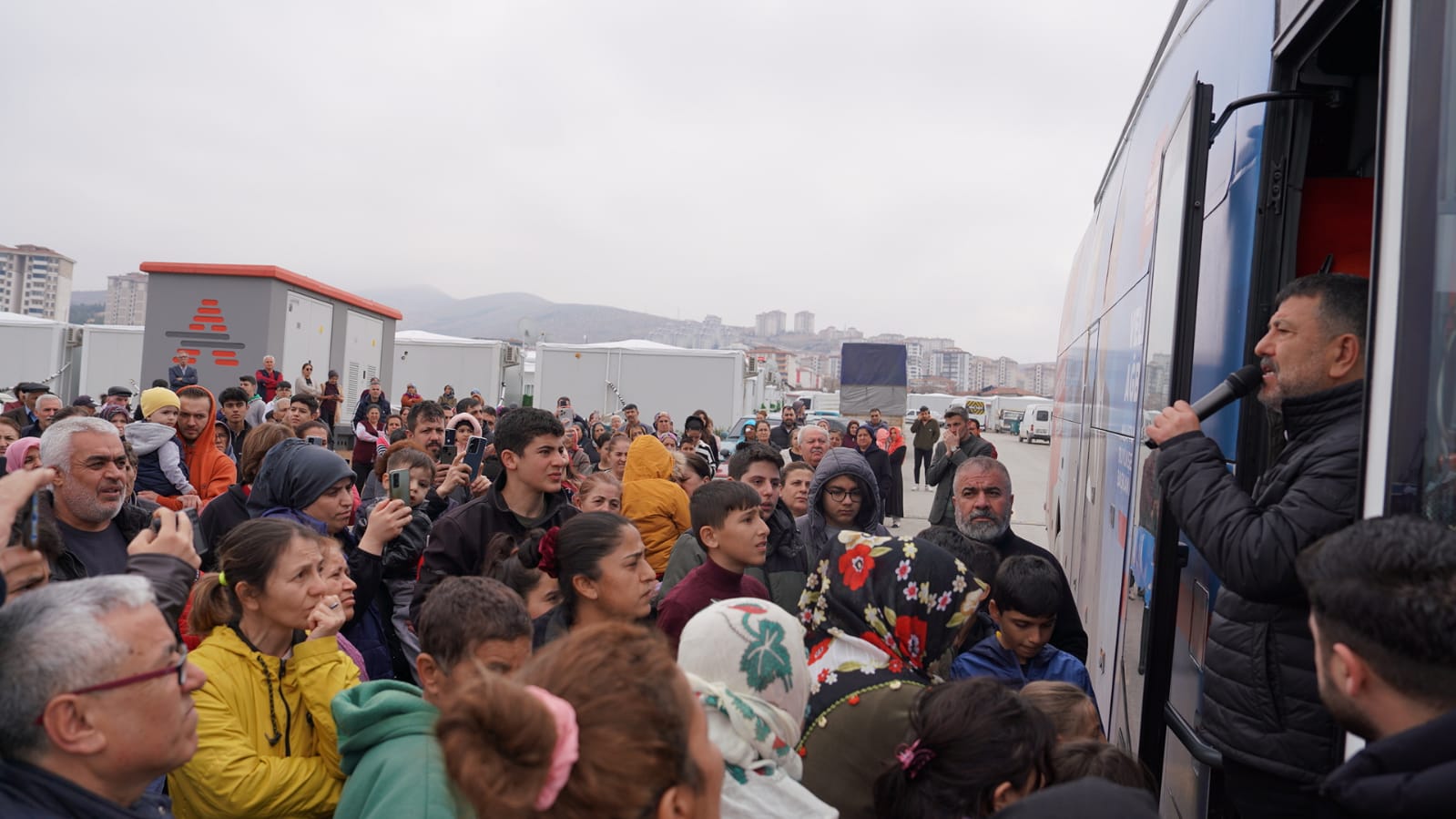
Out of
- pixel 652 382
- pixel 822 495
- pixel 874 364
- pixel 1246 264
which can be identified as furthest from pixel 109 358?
pixel 1246 264

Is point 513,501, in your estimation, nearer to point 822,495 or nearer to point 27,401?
point 822,495

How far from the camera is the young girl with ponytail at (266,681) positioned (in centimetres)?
277

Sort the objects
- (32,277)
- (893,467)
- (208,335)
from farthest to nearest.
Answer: (32,277)
(208,335)
(893,467)

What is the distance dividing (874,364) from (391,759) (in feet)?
87.3

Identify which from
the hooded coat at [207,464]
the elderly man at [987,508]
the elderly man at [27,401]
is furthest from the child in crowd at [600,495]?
Answer: the elderly man at [27,401]

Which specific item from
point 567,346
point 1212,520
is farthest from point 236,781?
point 567,346

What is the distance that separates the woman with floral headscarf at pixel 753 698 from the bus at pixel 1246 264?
1.22 m

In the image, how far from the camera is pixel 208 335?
63.2 feet

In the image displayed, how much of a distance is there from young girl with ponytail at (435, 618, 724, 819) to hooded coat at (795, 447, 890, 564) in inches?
141

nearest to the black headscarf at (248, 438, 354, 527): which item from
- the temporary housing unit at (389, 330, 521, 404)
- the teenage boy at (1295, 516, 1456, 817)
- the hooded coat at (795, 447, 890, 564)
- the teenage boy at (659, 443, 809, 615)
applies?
the teenage boy at (659, 443, 809, 615)

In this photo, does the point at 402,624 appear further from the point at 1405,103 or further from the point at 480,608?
the point at 1405,103

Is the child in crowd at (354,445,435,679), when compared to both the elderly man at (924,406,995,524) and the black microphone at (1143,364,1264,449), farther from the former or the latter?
the elderly man at (924,406,995,524)

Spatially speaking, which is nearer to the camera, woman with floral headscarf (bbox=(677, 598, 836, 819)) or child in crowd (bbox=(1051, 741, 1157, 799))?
woman with floral headscarf (bbox=(677, 598, 836, 819))

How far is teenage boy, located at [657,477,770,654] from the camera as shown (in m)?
3.77
